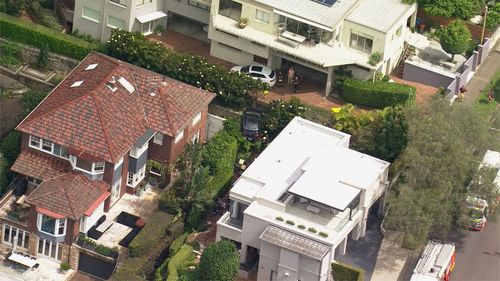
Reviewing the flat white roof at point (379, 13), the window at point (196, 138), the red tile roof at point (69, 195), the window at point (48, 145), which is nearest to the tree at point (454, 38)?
the flat white roof at point (379, 13)

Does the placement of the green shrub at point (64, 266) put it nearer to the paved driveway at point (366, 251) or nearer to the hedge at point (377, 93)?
the paved driveway at point (366, 251)

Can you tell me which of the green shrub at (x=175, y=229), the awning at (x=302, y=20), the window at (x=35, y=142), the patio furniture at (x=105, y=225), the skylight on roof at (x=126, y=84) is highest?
the awning at (x=302, y=20)

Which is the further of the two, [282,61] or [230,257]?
[282,61]

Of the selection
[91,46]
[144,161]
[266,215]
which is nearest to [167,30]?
[91,46]

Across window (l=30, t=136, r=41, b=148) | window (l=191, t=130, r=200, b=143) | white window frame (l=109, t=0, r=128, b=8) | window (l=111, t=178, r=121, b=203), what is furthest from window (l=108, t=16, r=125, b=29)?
window (l=111, t=178, r=121, b=203)

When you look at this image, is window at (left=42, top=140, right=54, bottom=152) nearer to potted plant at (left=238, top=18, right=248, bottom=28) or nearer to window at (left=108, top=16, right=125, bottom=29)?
window at (left=108, top=16, right=125, bottom=29)

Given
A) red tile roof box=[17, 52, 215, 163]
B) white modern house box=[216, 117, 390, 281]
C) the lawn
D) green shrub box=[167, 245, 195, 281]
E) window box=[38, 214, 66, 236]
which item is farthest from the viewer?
the lawn

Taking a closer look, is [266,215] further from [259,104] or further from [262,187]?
[259,104]
